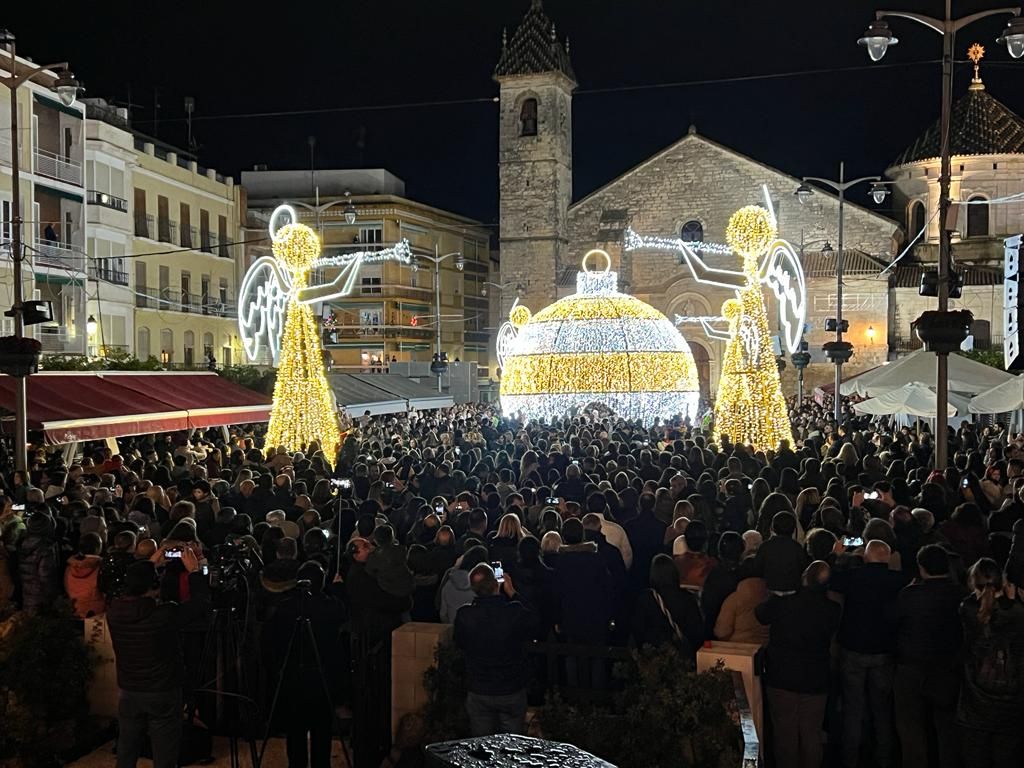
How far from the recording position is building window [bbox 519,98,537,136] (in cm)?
4459

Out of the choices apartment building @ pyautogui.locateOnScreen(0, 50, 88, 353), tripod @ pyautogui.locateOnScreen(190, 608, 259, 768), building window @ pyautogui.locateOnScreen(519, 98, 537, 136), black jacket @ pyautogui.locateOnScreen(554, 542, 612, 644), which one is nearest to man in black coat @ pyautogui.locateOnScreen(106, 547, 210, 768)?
tripod @ pyautogui.locateOnScreen(190, 608, 259, 768)

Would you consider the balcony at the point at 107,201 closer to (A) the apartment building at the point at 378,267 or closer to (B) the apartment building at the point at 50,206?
(B) the apartment building at the point at 50,206

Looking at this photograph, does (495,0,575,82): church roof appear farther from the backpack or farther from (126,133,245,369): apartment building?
the backpack

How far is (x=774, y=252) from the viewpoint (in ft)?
64.1

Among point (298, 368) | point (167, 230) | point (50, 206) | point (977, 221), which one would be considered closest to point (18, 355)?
point (298, 368)

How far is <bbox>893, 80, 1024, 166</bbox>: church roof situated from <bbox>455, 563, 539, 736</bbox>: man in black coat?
41.6 meters

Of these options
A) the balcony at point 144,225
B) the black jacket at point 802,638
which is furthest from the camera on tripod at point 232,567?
the balcony at point 144,225

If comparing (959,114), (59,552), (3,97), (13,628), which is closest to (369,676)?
(13,628)

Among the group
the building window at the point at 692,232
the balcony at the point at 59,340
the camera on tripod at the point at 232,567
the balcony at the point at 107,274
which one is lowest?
the camera on tripod at the point at 232,567

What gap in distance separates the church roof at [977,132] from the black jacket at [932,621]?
133 ft

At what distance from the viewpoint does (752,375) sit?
19.3 m

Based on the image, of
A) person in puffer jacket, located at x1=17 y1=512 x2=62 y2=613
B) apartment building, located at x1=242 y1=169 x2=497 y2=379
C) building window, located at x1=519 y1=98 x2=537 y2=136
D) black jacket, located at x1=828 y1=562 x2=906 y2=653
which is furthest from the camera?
apartment building, located at x1=242 y1=169 x2=497 y2=379

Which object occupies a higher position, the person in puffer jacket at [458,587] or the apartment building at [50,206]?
the apartment building at [50,206]

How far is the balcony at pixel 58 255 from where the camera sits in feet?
85.0
